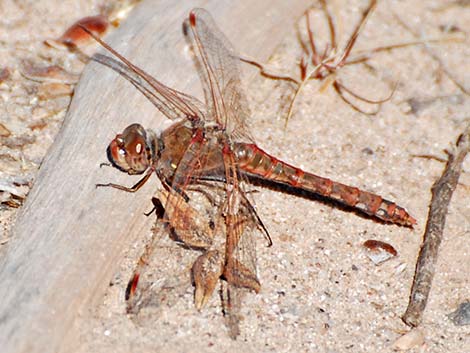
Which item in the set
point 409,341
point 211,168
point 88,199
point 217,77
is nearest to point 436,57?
point 217,77

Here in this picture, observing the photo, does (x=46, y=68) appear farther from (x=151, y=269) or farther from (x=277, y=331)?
(x=277, y=331)

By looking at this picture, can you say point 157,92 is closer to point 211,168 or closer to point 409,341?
point 211,168

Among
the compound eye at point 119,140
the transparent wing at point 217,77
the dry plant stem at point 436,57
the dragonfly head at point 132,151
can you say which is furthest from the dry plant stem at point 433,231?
the compound eye at point 119,140

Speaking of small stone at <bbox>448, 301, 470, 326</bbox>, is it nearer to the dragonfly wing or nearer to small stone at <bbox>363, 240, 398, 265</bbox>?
small stone at <bbox>363, 240, 398, 265</bbox>

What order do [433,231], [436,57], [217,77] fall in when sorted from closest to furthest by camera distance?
1. [433,231]
2. [217,77]
3. [436,57]

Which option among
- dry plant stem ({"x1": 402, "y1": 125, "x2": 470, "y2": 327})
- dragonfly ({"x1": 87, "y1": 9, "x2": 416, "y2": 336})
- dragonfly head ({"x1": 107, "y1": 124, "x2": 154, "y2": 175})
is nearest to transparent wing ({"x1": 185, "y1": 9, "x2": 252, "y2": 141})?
dragonfly ({"x1": 87, "y1": 9, "x2": 416, "y2": 336})

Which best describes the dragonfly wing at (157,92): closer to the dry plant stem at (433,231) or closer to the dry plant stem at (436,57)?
the dry plant stem at (433,231)
